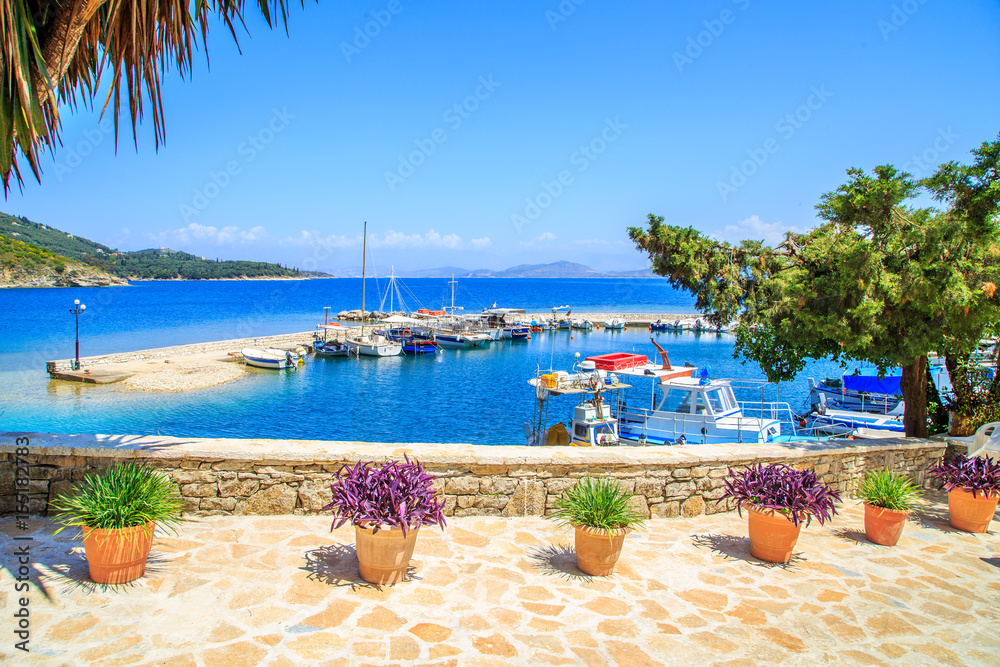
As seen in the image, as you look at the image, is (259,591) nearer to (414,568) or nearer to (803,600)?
(414,568)

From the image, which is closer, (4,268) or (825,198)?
(825,198)

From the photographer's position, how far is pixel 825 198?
27.1 feet

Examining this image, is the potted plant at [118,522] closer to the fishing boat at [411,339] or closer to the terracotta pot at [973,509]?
the terracotta pot at [973,509]

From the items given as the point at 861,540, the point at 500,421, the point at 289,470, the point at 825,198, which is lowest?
the point at 500,421

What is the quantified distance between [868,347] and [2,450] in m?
9.82

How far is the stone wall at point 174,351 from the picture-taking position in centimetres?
3553

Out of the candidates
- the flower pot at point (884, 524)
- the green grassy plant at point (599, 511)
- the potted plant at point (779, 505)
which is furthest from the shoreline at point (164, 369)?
the flower pot at point (884, 524)

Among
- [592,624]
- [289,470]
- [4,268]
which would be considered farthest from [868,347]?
[4,268]

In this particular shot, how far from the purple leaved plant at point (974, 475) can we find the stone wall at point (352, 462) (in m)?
1.56

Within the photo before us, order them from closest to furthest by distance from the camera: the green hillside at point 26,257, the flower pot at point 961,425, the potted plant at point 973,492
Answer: the potted plant at point 973,492
the flower pot at point 961,425
the green hillside at point 26,257

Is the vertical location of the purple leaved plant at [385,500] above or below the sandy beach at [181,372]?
above

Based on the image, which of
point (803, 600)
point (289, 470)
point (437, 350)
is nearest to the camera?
point (803, 600)

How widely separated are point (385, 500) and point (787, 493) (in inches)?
139

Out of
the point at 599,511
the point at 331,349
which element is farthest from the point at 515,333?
the point at 599,511
